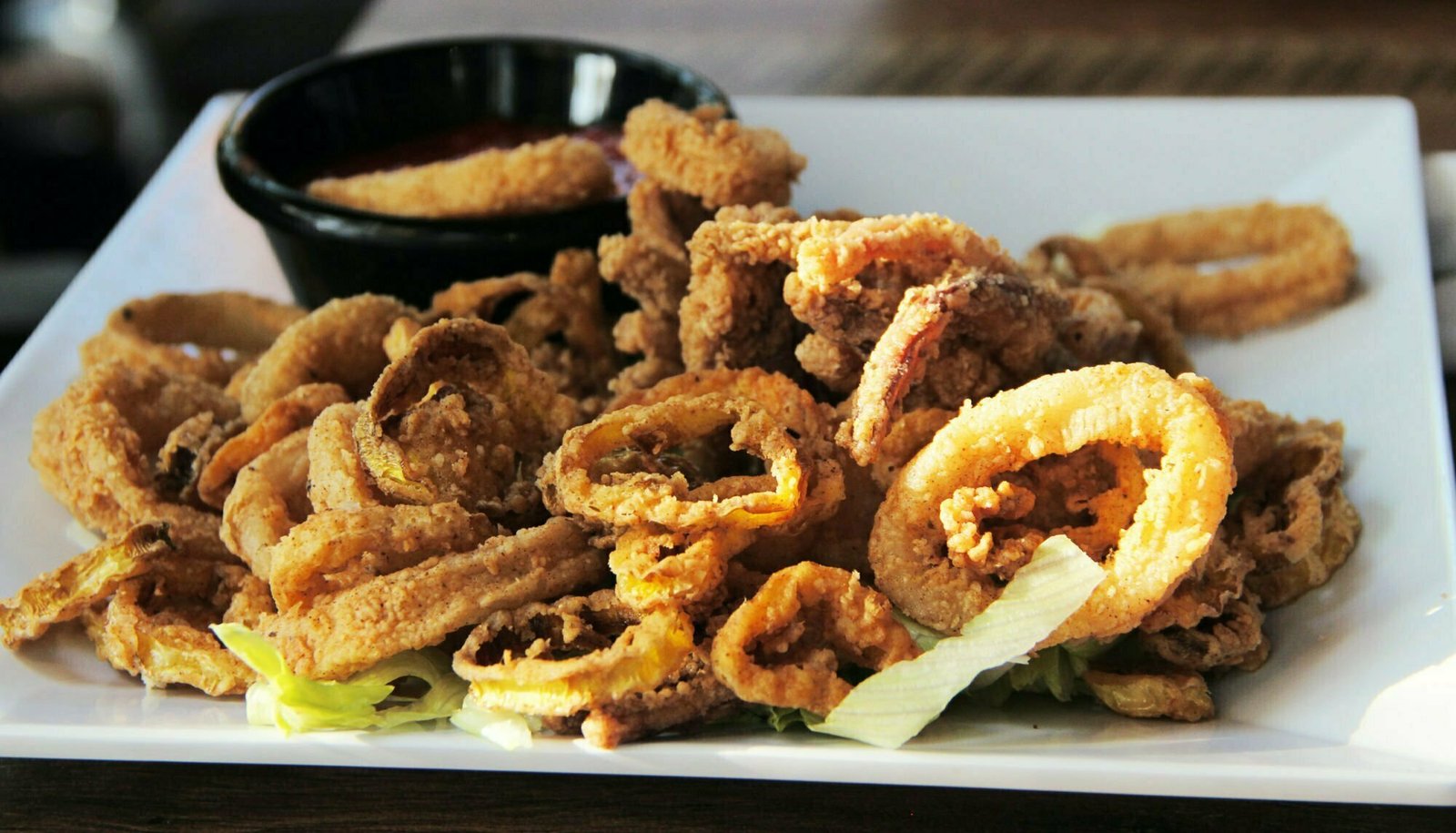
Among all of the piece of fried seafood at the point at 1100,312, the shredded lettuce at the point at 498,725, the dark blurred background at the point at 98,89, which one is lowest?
the dark blurred background at the point at 98,89

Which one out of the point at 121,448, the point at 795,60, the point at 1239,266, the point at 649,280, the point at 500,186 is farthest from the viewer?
the point at 795,60

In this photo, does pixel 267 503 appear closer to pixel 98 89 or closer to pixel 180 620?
pixel 180 620

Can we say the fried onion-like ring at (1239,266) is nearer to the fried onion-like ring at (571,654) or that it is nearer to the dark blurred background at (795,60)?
the dark blurred background at (795,60)

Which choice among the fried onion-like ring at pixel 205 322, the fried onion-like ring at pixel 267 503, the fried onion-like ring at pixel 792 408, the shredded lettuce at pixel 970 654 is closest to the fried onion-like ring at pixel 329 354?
the fried onion-like ring at pixel 267 503

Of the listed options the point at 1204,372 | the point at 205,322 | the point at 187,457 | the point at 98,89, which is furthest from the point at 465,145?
the point at 98,89

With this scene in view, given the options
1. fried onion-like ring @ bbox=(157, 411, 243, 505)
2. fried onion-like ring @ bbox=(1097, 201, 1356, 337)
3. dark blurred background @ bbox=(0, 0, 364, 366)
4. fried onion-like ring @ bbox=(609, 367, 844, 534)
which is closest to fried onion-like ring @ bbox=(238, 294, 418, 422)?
fried onion-like ring @ bbox=(157, 411, 243, 505)

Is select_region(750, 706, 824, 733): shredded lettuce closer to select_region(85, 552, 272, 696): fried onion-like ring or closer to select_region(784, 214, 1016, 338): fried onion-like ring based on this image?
select_region(784, 214, 1016, 338): fried onion-like ring

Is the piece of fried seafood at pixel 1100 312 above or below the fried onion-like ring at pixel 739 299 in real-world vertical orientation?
above
